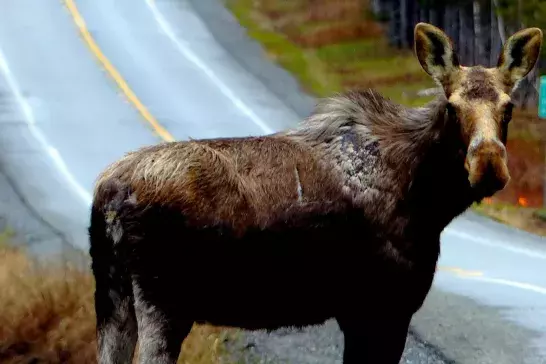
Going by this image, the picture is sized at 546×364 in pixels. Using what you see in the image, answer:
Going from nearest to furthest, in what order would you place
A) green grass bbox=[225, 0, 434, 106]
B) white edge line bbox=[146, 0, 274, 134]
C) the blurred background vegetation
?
white edge line bbox=[146, 0, 274, 134]
the blurred background vegetation
green grass bbox=[225, 0, 434, 106]

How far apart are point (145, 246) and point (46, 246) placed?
829 cm

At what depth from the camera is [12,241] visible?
1320 centimetres

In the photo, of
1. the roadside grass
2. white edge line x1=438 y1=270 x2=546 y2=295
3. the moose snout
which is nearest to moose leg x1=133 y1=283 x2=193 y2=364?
the moose snout

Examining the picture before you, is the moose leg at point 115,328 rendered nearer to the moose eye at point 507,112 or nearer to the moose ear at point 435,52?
the moose ear at point 435,52

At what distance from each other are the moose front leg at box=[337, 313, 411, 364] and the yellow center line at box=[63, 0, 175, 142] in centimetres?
1371

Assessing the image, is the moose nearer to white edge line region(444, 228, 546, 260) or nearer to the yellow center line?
white edge line region(444, 228, 546, 260)

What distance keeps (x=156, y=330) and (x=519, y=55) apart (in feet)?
8.71

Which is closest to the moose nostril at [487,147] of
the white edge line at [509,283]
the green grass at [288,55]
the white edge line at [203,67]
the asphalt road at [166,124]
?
the asphalt road at [166,124]

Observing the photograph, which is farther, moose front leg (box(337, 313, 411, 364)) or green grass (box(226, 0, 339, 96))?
green grass (box(226, 0, 339, 96))

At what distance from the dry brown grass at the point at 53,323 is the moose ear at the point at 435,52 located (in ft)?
11.8

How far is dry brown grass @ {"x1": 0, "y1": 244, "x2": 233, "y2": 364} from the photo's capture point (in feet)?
26.3

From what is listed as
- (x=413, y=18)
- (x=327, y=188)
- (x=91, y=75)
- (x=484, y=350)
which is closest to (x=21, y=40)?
(x=91, y=75)

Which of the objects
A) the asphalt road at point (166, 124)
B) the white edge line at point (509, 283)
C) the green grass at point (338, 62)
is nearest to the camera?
the asphalt road at point (166, 124)

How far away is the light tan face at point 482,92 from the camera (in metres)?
5.54
